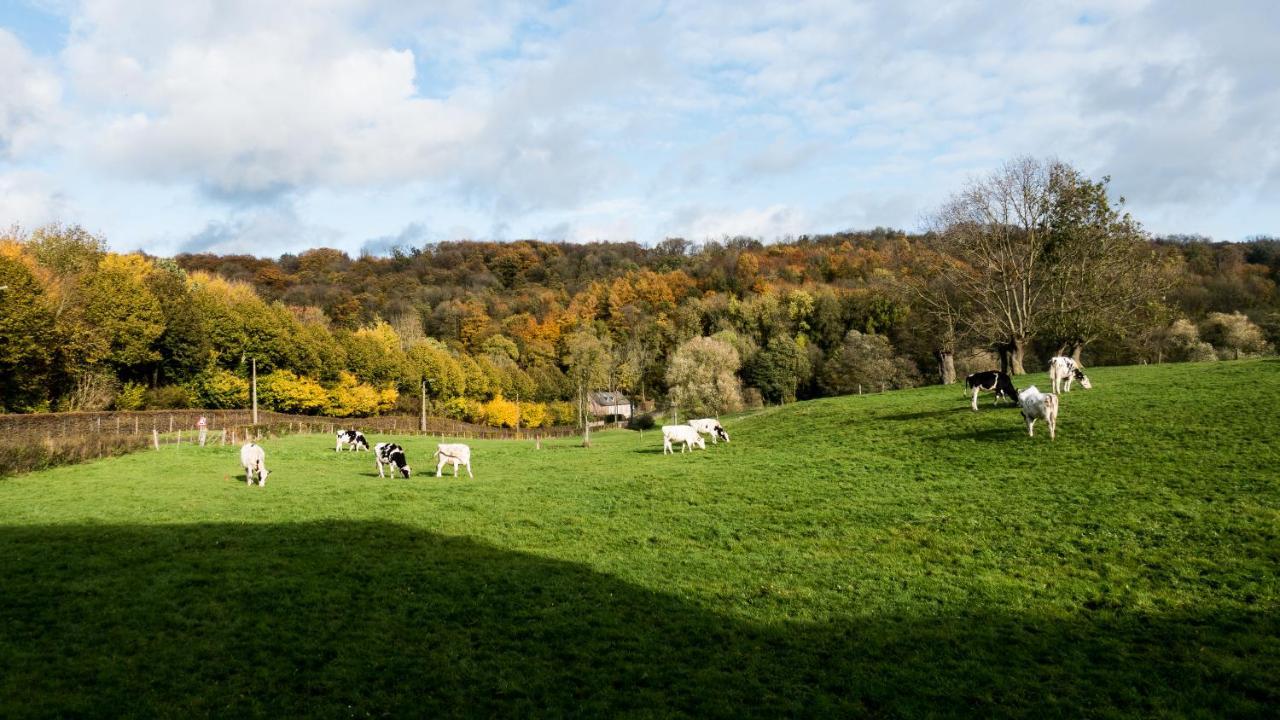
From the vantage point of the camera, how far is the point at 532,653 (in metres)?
10.5

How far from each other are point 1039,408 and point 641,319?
95.6 meters

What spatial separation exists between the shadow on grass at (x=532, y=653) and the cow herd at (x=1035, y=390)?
48.7ft

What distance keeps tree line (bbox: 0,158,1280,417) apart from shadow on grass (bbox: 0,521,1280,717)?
36.8 meters

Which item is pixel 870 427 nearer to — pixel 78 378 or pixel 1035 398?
pixel 1035 398

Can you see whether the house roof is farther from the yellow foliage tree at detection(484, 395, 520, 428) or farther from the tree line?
the yellow foliage tree at detection(484, 395, 520, 428)

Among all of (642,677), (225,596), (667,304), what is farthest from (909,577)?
(667,304)

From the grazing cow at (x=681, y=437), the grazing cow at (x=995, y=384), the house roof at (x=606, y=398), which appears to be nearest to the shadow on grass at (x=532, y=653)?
the grazing cow at (x=681, y=437)

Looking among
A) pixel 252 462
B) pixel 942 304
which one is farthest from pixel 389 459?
pixel 942 304

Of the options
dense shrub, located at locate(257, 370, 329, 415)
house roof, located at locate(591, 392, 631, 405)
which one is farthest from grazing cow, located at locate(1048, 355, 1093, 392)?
house roof, located at locate(591, 392, 631, 405)

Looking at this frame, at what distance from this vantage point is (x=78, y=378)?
54312mm

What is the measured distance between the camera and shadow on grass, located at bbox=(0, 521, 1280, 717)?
883 cm

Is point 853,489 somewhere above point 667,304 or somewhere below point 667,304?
below

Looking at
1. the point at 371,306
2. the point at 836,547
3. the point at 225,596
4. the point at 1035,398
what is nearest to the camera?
the point at 225,596

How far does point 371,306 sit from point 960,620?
139895 millimetres
